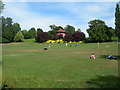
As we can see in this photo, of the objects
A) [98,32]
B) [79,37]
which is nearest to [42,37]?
[79,37]

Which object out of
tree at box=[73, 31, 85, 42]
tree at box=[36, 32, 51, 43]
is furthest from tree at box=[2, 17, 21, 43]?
tree at box=[73, 31, 85, 42]

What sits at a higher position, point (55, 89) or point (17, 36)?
point (17, 36)

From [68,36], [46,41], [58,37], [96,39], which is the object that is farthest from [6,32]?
[96,39]

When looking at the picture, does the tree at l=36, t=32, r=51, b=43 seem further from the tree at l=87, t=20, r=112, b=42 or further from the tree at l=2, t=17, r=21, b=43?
the tree at l=87, t=20, r=112, b=42

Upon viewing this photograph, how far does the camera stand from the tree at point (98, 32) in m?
73.8

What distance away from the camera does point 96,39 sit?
74.5 m

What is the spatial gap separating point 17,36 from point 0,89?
85.1 meters

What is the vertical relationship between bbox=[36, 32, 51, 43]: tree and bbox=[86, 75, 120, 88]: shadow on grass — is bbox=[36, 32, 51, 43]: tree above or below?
above

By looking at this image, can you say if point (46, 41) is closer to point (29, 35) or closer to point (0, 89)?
point (29, 35)

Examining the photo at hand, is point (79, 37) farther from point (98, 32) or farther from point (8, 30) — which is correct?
point (8, 30)

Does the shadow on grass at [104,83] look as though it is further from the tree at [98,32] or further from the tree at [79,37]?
the tree at [79,37]

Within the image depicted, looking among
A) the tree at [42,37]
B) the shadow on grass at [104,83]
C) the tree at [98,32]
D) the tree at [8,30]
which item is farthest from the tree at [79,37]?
the shadow on grass at [104,83]

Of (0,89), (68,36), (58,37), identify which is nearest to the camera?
(0,89)

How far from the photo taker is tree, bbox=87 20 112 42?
73812 mm
